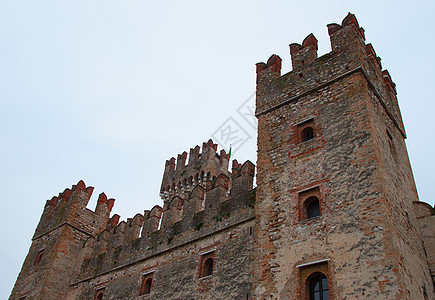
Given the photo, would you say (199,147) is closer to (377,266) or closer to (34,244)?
(34,244)

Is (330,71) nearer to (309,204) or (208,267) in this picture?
(309,204)

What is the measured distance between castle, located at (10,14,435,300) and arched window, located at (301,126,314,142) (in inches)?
1.2

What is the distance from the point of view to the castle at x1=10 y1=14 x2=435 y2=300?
27.3ft

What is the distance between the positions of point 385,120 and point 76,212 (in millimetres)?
12835

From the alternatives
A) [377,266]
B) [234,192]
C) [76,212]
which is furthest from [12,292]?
[377,266]

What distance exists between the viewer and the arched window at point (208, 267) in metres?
11.5

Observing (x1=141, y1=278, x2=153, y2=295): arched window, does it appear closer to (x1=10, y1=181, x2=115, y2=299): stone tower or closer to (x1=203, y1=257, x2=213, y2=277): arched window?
(x1=203, y1=257, x2=213, y2=277): arched window

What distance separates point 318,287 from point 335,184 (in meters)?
2.21

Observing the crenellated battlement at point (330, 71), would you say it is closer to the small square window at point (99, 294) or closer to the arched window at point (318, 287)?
the arched window at point (318, 287)

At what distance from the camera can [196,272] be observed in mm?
11656

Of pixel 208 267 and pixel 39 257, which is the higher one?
pixel 39 257

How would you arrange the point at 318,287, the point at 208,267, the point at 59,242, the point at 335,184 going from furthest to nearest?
the point at 59,242, the point at 208,267, the point at 335,184, the point at 318,287

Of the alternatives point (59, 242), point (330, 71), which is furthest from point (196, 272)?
point (59, 242)

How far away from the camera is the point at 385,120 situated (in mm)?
11180
